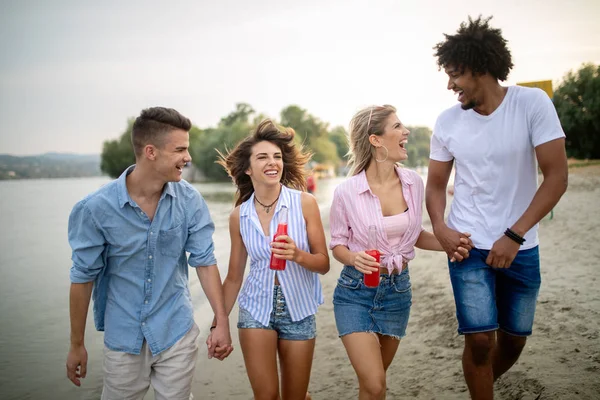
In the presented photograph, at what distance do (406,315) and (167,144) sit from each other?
2.19 meters

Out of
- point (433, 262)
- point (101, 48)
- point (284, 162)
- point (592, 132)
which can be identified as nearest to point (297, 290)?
point (284, 162)

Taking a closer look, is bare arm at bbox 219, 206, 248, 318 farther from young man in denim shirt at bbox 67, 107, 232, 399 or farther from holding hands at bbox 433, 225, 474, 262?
holding hands at bbox 433, 225, 474, 262

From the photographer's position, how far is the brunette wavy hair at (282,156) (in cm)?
414

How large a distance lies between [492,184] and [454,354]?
106 inches

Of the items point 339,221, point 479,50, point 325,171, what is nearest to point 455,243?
Result: point 339,221

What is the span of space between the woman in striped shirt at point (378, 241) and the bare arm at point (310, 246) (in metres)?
0.12

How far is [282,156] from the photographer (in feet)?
13.9

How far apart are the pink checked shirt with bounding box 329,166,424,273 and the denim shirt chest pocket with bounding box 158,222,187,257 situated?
1.14 meters

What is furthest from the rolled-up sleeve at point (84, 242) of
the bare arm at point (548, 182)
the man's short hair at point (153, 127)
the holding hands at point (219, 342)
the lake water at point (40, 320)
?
the lake water at point (40, 320)

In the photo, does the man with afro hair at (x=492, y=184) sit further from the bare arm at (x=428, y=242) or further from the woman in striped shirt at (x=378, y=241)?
the bare arm at (x=428, y=242)

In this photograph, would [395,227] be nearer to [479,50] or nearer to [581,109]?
[479,50]

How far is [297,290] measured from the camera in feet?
12.2

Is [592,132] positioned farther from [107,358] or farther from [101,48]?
[101,48]

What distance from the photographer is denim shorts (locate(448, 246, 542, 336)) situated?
11.0 feet
